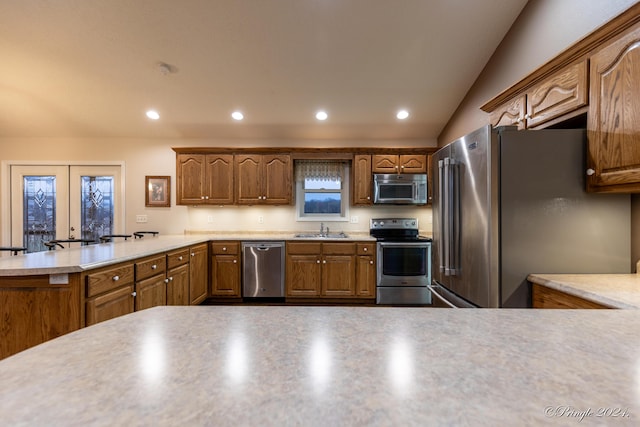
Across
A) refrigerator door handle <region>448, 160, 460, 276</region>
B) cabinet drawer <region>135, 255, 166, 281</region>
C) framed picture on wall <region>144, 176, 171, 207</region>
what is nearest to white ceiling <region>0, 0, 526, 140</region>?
framed picture on wall <region>144, 176, 171, 207</region>

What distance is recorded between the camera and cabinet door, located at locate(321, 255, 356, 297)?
11.8ft

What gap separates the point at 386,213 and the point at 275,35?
2687mm

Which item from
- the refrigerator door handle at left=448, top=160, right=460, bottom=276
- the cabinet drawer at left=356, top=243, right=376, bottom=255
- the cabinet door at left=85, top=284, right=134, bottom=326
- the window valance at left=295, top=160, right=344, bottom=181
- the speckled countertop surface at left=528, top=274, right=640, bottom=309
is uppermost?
the window valance at left=295, top=160, right=344, bottom=181

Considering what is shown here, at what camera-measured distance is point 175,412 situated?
0.42m

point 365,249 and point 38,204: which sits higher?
point 38,204

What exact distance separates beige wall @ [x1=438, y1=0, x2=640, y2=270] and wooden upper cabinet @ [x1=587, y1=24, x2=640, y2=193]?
0.27 m

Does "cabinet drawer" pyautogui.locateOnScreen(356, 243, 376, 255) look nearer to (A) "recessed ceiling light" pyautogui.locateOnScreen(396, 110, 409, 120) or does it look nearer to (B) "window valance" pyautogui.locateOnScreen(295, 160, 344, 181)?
(B) "window valance" pyautogui.locateOnScreen(295, 160, 344, 181)

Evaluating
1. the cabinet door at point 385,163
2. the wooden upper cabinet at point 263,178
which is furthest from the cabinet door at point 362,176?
the wooden upper cabinet at point 263,178

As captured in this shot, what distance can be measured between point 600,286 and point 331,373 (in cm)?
158

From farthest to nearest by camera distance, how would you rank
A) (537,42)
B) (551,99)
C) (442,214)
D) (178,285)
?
(178,285)
(537,42)
(442,214)
(551,99)

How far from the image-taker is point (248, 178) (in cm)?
394

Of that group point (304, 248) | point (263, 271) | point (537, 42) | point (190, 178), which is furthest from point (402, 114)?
point (190, 178)

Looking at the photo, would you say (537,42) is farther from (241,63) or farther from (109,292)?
(109,292)

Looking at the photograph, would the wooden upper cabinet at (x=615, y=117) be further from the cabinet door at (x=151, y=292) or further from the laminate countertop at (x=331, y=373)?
the cabinet door at (x=151, y=292)
